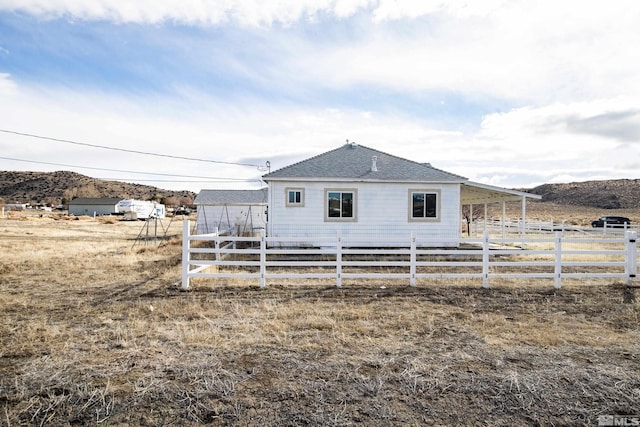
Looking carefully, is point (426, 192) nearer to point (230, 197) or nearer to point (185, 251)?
point (185, 251)

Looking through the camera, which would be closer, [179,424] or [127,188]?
[179,424]

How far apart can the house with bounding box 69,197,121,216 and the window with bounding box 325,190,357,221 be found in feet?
235

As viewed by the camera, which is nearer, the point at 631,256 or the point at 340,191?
the point at 631,256

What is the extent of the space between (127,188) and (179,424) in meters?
139

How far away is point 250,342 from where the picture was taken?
5828mm

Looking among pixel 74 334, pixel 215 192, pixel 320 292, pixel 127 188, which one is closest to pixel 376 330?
pixel 320 292

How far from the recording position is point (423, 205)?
18125 mm

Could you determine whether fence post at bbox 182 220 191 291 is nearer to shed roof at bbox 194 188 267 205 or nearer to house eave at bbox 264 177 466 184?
house eave at bbox 264 177 466 184

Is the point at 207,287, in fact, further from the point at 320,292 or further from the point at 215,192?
the point at 215,192

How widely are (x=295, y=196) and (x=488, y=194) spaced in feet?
34.8

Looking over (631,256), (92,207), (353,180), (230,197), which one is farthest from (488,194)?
(92,207)

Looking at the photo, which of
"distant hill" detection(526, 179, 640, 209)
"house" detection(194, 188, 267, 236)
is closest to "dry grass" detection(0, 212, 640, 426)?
"house" detection(194, 188, 267, 236)

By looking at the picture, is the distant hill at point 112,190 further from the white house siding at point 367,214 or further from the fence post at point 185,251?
the fence post at point 185,251

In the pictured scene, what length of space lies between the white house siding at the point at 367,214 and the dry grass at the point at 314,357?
8.16 metres
